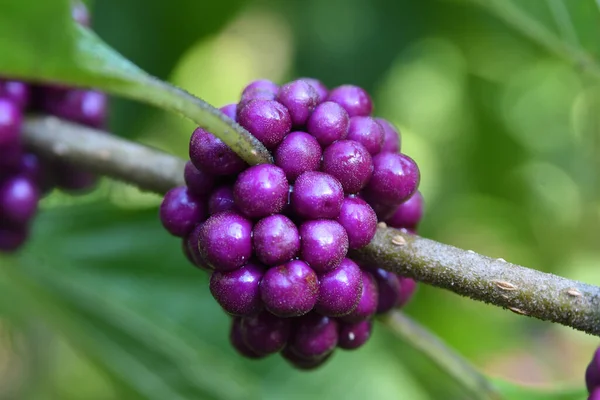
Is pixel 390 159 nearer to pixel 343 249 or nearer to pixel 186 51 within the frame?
pixel 343 249

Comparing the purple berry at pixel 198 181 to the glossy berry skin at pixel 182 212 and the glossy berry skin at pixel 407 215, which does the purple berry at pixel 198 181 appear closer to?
the glossy berry skin at pixel 182 212

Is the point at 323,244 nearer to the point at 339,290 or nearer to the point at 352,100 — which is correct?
the point at 339,290

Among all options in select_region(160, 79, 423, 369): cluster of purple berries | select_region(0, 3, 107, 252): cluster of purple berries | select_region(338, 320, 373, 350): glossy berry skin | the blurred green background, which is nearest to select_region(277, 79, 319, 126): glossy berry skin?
select_region(160, 79, 423, 369): cluster of purple berries

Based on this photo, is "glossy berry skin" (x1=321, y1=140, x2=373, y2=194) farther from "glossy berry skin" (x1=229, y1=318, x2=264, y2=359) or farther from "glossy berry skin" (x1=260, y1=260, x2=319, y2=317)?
"glossy berry skin" (x1=229, y1=318, x2=264, y2=359)

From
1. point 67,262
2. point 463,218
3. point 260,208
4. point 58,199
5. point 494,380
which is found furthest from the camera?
point 463,218

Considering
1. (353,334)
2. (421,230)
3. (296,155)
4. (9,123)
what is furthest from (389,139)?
(421,230)

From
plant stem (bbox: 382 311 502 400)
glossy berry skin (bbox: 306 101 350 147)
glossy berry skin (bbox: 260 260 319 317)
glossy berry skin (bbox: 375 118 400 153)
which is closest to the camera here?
glossy berry skin (bbox: 260 260 319 317)

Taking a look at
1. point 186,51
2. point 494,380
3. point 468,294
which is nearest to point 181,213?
point 468,294
